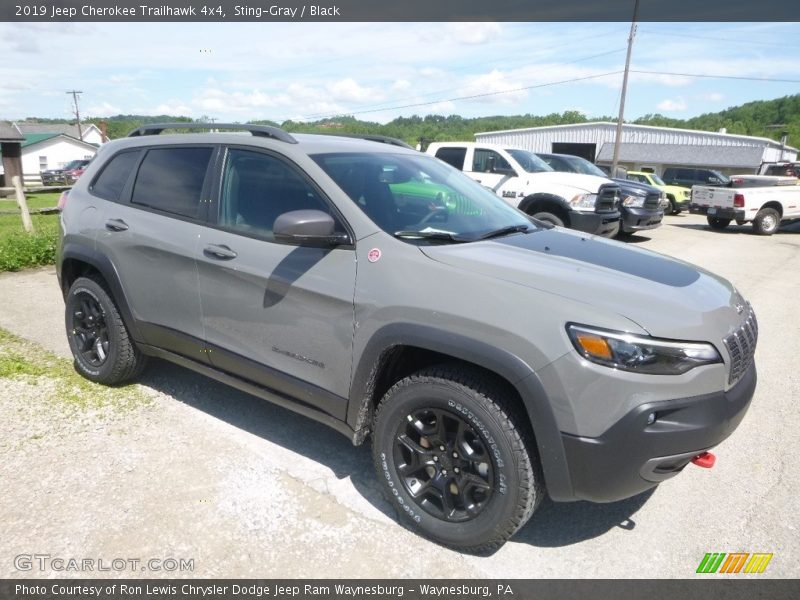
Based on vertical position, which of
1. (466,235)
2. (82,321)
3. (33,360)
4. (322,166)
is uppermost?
(322,166)

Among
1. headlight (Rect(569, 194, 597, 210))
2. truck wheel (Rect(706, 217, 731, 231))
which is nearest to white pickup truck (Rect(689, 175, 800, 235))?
truck wheel (Rect(706, 217, 731, 231))

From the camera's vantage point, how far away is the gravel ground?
265cm

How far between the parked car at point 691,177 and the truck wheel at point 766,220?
8437 millimetres

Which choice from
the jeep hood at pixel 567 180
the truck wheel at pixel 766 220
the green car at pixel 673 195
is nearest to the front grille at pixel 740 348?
the jeep hood at pixel 567 180

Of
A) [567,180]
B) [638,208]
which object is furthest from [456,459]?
[638,208]

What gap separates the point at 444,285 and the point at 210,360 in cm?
171

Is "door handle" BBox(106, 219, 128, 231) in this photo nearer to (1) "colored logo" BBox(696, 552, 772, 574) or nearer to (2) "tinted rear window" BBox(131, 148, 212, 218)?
(2) "tinted rear window" BBox(131, 148, 212, 218)

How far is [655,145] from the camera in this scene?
4862 centimetres

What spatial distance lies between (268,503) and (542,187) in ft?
29.7

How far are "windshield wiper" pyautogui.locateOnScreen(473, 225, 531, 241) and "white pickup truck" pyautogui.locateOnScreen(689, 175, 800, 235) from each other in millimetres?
15058

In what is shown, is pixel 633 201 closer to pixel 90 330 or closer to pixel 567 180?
pixel 567 180

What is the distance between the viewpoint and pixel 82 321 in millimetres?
4383
